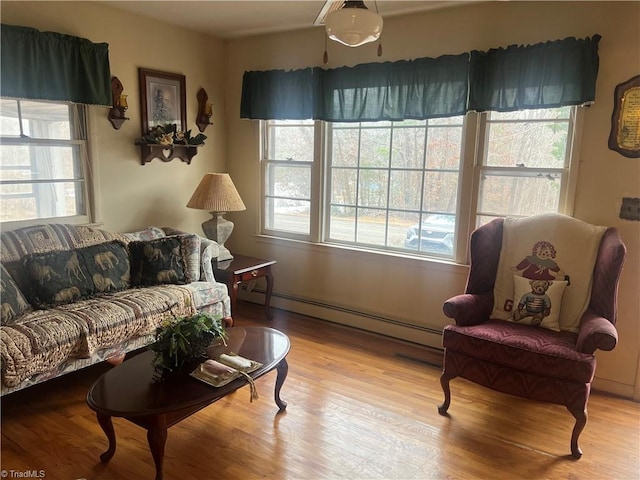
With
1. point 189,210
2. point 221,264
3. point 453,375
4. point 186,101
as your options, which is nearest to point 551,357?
point 453,375

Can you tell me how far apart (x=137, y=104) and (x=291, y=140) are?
1.27m

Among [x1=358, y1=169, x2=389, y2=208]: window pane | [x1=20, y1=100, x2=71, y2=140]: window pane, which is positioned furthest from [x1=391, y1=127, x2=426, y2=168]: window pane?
[x1=20, y1=100, x2=71, y2=140]: window pane

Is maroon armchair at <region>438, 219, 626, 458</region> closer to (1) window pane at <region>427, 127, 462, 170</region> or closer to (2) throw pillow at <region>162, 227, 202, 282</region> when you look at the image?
(1) window pane at <region>427, 127, 462, 170</region>

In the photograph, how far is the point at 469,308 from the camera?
8.75ft

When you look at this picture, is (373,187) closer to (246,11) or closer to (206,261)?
(206,261)

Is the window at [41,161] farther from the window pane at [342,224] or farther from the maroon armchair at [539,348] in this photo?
the maroon armchair at [539,348]

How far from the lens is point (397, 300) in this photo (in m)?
3.60

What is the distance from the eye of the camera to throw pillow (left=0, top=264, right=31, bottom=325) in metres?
2.47

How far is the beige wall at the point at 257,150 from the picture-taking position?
275 cm

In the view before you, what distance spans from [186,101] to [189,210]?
3.08 feet

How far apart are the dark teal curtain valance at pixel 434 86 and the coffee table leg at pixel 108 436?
2586 mm

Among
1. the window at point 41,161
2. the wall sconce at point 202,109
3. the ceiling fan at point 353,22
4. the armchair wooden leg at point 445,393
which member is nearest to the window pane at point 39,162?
the window at point 41,161

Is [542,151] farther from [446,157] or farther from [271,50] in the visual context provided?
[271,50]

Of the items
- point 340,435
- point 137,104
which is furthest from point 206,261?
point 340,435
